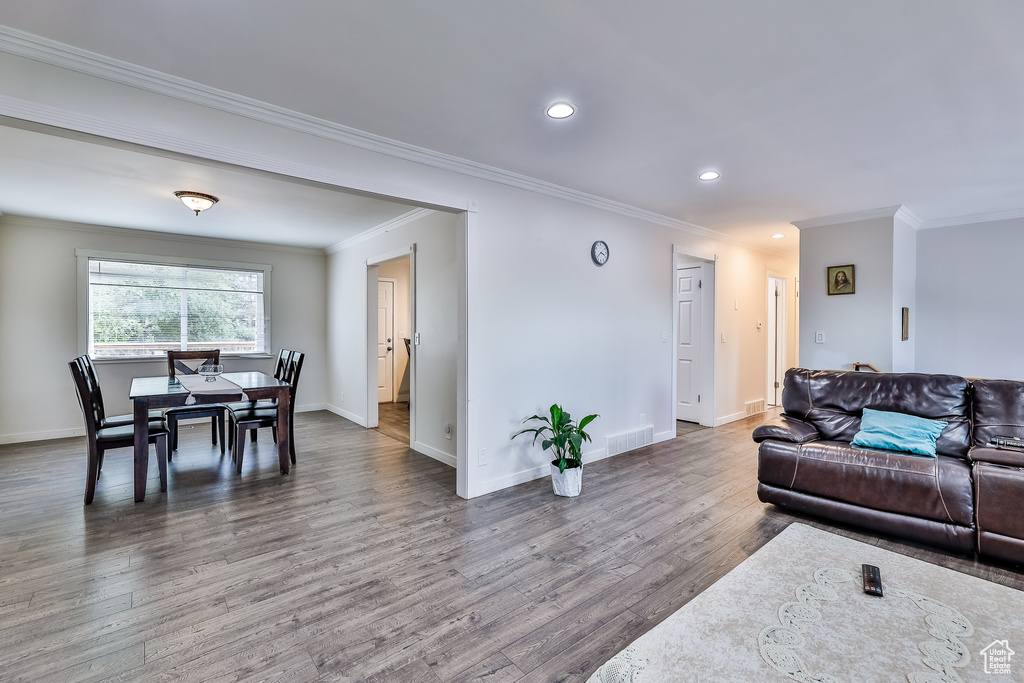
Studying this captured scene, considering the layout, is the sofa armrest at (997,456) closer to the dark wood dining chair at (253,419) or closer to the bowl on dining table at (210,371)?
the dark wood dining chair at (253,419)

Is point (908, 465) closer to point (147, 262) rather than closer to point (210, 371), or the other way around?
point (210, 371)

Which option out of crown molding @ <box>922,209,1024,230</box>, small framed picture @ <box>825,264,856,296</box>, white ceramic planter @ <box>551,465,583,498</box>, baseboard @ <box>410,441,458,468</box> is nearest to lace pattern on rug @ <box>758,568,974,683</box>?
white ceramic planter @ <box>551,465,583,498</box>

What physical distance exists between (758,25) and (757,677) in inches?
94.6

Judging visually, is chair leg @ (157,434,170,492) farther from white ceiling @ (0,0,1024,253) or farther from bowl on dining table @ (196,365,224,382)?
white ceiling @ (0,0,1024,253)

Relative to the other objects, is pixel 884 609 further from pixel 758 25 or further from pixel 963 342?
pixel 963 342

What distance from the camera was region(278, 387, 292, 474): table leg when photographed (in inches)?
153

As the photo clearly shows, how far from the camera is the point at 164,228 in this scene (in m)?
5.42

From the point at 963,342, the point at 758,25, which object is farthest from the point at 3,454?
the point at 963,342

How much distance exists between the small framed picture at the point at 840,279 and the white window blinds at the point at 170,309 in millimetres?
7183

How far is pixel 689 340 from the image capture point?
5914 mm

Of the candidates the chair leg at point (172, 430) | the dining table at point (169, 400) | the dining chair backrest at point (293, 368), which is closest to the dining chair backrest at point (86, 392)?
the dining table at point (169, 400)

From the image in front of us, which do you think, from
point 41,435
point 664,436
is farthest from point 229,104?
point 41,435

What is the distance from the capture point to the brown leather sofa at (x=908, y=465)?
244 centimetres

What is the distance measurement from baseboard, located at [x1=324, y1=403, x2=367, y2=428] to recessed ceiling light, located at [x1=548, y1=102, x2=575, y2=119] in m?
4.52
